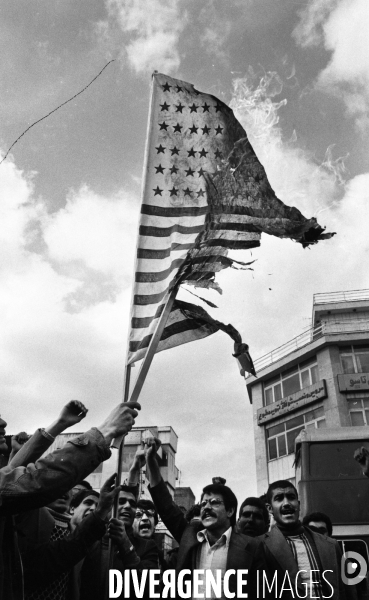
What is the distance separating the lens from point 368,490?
7.94 meters

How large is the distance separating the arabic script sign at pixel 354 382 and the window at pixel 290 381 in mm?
2331

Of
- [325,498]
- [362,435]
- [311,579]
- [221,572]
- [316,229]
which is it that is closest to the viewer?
[221,572]

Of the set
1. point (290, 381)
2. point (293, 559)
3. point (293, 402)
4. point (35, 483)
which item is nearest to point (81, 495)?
point (293, 559)

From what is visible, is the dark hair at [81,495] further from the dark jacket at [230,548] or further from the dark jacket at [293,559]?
the dark jacket at [293,559]

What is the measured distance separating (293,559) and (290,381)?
105 feet

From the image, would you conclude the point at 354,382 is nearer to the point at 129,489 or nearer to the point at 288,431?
the point at 288,431

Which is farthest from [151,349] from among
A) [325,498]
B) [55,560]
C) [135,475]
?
[325,498]

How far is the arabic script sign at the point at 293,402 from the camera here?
103 feet

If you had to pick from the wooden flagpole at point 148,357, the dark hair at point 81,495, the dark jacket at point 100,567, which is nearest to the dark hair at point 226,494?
the dark jacket at point 100,567

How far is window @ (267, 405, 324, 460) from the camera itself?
31.5 m

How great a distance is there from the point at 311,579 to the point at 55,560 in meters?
1.92

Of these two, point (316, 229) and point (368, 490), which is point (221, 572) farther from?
point (368, 490)

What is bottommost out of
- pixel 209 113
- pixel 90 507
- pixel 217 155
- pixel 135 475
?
pixel 90 507

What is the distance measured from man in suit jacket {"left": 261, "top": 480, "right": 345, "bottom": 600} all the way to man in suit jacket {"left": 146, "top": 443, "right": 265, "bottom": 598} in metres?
0.30
